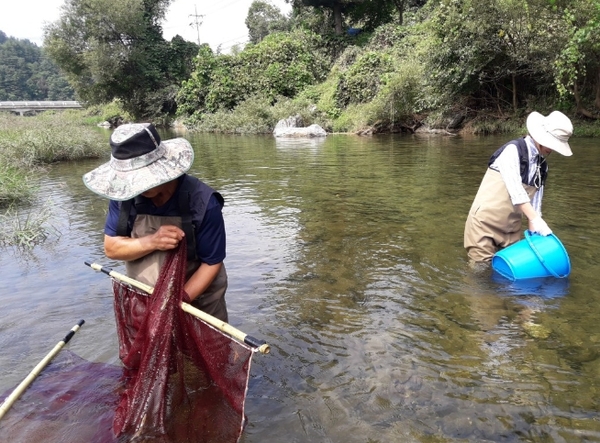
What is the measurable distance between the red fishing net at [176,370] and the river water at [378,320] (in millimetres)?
290

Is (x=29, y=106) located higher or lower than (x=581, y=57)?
higher

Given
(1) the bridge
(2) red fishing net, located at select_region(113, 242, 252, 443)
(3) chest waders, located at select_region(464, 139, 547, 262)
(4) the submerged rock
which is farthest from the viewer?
(1) the bridge

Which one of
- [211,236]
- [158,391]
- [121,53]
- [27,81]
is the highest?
[27,81]

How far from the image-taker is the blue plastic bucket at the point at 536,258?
14.9 feet

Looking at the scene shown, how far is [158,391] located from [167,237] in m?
0.90

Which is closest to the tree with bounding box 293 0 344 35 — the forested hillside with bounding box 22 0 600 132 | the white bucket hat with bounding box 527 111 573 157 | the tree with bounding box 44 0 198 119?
the forested hillside with bounding box 22 0 600 132

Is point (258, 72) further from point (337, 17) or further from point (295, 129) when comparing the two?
point (295, 129)

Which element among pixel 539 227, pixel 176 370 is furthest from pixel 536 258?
pixel 176 370

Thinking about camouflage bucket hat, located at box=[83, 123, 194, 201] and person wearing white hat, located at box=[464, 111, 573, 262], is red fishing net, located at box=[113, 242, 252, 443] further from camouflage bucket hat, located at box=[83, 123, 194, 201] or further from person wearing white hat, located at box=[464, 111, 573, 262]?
person wearing white hat, located at box=[464, 111, 573, 262]

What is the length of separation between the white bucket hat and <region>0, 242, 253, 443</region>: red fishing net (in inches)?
145

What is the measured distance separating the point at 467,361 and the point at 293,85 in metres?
34.6

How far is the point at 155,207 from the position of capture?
2686 millimetres

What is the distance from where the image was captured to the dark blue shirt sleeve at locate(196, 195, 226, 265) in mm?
2633

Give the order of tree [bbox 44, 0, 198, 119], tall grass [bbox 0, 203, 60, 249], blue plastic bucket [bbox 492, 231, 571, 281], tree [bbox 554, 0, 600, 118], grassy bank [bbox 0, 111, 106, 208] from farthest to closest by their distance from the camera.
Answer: tree [bbox 44, 0, 198, 119] < tree [bbox 554, 0, 600, 118] < grassy bank [bbox 0, 111, 106, 208] < tall grass [bbox 0, 203, 60, 249] < blue plastic bucket [bbox 492, 231, 571, 281]
